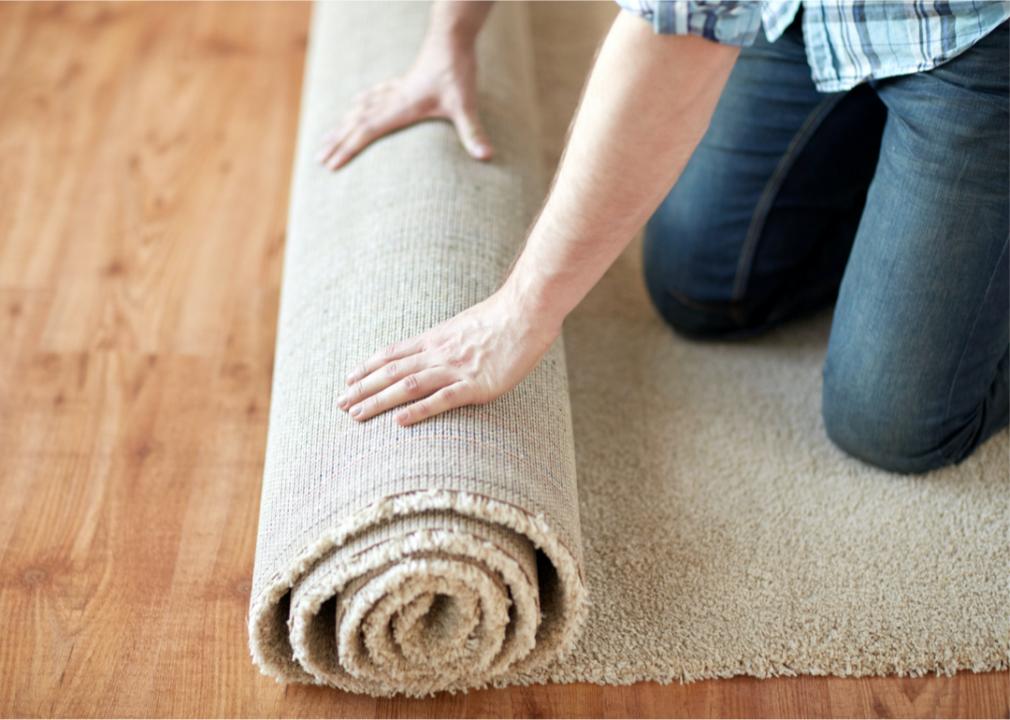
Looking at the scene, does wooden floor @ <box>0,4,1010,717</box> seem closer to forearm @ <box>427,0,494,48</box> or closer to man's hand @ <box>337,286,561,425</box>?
man's hand @ <box>337,286,561,425</box>

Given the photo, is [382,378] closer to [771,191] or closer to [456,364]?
[456,364]

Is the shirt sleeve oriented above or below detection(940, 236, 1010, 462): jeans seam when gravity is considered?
above

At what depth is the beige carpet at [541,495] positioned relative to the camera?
0.91 meters

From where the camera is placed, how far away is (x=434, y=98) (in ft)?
4.31

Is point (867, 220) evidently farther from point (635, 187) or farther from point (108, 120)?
point (108, 120)

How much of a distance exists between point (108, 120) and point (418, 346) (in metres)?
1.07

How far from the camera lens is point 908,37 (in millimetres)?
1105

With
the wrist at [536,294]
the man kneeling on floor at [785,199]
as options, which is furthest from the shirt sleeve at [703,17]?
the wrist at [536,294]

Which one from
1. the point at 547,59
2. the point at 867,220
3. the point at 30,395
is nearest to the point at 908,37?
the point at 867,220

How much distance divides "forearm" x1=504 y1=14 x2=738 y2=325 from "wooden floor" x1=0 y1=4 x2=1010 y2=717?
1.50 feet

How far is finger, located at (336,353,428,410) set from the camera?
0.98 m

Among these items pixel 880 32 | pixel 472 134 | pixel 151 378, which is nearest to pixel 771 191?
pixel 880 32

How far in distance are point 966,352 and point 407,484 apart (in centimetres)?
71

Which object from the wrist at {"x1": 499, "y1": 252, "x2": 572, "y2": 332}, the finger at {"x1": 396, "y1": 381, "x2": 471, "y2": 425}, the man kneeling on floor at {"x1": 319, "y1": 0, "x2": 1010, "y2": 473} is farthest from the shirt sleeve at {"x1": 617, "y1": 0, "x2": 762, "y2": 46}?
the finger at {"x1": 396, "y1": 381, "x2": 471, "y2": 425}
